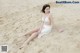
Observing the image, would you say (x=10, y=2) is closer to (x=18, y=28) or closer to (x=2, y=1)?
(x=2, y=1)

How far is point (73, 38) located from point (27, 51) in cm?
85

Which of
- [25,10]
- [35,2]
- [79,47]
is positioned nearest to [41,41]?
[79,47]

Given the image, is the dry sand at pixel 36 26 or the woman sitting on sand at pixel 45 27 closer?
the dry sand at pixel 36 26

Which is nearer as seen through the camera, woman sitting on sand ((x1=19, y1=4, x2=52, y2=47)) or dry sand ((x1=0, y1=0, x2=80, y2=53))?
dry sand ((x1=0, y1=0, x2=80, y2=53))

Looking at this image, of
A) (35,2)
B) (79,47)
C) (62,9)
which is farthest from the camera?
(35,2)

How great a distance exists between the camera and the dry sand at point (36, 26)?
4.50 meters

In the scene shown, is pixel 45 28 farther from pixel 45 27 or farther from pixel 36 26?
pixel 36 26

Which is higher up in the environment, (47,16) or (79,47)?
Answer: (47,16)

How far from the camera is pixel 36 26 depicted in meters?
5.38

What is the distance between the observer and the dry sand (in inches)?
177

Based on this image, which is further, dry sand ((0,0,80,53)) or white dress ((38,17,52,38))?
white dress ((38,17,52,38))

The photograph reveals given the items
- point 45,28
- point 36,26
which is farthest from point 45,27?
point 36,26

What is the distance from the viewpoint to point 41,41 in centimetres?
467

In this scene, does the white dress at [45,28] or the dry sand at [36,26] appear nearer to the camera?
the dry sand at [36,26]
